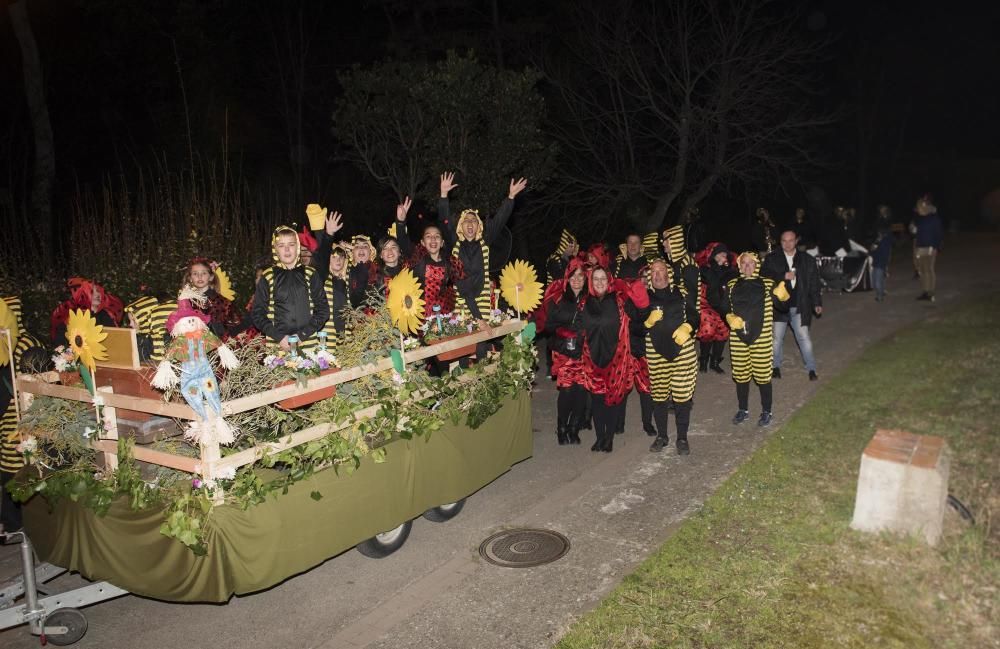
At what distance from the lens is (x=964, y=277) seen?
18.8m

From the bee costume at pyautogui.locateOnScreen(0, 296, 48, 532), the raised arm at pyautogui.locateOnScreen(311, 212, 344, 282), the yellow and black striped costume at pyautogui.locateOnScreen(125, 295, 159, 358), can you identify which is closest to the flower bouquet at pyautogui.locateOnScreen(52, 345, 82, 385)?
the yellow and black striped costume at pyautogui.locateOnScreen(125, 295, 159, 358)

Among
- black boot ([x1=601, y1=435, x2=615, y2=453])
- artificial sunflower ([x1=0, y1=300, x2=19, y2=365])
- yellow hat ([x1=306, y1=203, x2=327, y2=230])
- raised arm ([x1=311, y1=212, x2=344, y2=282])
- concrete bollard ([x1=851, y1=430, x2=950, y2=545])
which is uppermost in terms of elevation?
yellow hat ([x1=306, y1=203, x2=327, y2=230])

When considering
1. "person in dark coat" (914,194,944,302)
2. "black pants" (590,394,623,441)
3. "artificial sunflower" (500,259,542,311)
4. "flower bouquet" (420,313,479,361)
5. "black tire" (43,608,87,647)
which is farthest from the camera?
"person in dark coat" (914,194,944,302)

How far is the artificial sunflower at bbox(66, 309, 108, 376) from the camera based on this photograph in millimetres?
4688

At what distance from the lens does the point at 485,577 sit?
5.26 m

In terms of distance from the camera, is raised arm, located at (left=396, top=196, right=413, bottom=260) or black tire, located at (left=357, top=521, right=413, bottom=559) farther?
raised arm, located at (left=396, top=196, right=413, bottom=260)

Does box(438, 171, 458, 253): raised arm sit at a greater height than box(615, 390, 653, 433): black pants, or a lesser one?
greater

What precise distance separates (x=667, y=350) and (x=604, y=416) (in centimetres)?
89

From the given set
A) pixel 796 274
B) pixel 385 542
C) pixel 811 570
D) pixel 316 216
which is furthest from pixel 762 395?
pixel 316 216

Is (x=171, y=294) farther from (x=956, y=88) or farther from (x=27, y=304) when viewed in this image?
(x=956, y=88)

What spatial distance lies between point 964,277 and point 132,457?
19.6m

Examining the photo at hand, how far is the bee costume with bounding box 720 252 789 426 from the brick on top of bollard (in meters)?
2.37

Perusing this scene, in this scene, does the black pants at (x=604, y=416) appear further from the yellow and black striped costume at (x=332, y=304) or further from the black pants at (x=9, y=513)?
the black pants at (x=9, y=513)

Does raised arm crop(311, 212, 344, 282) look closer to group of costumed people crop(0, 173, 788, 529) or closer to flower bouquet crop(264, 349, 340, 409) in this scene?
group of costumed people crop(0, 173, 788, 529)
